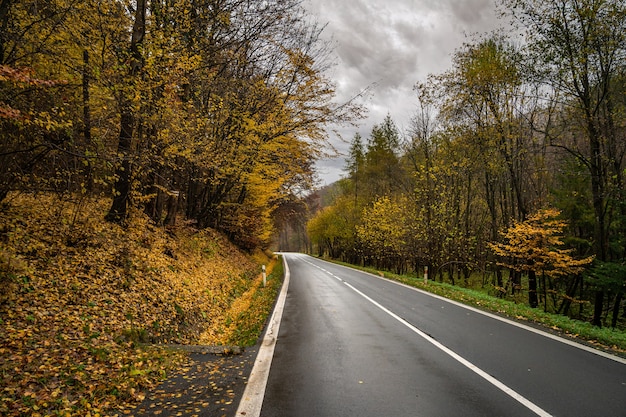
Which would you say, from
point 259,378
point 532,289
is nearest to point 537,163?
point 532,289

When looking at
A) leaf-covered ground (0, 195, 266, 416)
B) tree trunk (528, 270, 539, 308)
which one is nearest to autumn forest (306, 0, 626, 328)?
tree trunk (528, 270, 539, 308)

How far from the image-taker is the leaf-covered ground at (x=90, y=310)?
152 inches

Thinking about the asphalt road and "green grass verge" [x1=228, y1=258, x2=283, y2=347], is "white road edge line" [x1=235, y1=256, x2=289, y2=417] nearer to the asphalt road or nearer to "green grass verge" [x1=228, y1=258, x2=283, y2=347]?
the asphalt road

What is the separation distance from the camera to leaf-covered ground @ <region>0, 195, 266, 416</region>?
12.7 ft

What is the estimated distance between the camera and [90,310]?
5.89 meters

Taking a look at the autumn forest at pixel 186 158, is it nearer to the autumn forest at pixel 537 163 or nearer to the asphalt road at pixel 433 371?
the autumn forest at pixel 537 163

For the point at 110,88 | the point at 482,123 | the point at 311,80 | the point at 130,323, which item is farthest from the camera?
the point at 482,123

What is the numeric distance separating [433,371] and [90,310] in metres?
6.11

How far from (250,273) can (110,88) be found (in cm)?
1360

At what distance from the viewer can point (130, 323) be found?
244 inches

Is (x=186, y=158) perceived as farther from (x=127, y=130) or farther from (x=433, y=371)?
(x=433, y=371)

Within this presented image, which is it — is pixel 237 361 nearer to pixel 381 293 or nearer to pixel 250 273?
pixel 381 293

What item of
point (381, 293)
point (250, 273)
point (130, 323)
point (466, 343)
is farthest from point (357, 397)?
point (250, 273)

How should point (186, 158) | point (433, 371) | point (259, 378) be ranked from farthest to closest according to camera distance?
point (186, 158) → point (433, 371) → point (259, 378)
